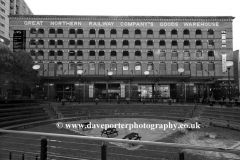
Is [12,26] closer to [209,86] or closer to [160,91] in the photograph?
[160,91]

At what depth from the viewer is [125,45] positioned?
39.5 metres

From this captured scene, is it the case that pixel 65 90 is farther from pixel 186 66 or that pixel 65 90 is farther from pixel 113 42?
pixel 186 66

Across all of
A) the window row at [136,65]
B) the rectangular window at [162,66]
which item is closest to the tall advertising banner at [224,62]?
the window row at [136,65]

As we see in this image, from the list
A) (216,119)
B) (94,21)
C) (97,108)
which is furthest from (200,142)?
(94,21)

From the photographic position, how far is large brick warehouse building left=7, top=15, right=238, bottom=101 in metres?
38.9

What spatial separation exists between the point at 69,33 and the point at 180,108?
28.9 metres

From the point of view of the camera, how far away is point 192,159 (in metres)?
8.52

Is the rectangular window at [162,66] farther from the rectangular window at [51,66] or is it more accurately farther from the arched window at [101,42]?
the rectangular window at [51,66]

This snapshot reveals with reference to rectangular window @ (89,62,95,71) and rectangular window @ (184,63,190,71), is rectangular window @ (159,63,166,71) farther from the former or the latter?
rectangular window @ (89,62,95,71)

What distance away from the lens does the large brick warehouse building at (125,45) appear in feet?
128

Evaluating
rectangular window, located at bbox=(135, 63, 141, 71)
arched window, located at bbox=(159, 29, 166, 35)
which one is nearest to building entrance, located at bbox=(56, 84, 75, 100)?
rectangular window, located at bbox=(135, 63, 141, 71)

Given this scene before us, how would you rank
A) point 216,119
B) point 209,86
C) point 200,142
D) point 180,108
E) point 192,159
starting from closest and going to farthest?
point 192,159 < point 200,142 < point 216,119 < point 180,108 < point 209,86

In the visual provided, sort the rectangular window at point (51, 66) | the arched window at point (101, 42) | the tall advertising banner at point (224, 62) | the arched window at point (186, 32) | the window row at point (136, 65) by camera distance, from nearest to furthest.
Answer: the tall advertising banner at point (224, 62) < the rectangular window at point (51, 66) < the window row at point (136, 65) < the arched window at point (101, 42) < the arched window at point (186, 32)

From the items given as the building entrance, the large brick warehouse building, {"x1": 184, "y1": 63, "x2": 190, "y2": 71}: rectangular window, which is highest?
the large brick warehouse building
